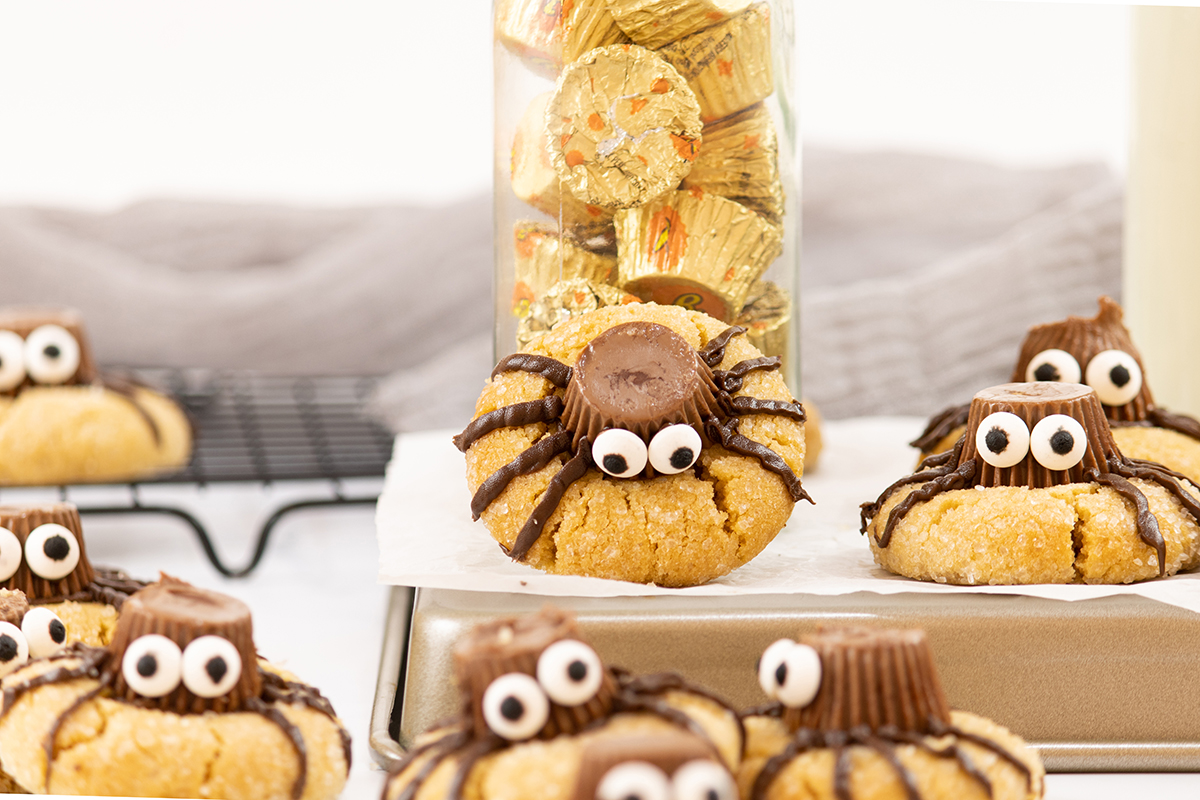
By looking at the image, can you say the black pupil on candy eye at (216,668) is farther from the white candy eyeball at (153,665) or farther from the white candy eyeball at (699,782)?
the white candy eyeball at (699,782)

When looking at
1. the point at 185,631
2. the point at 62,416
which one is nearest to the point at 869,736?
the point at 185,631

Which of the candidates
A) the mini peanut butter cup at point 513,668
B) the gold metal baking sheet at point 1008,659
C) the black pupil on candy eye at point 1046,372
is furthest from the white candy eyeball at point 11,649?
the black pupil on candy eye at point 1046,372

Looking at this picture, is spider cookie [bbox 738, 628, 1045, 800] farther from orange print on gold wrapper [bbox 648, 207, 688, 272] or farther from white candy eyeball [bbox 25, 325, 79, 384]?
white candy eyeball [bbox 25, 325, 79, 384]

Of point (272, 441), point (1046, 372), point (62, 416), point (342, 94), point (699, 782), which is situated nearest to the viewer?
point (699, 782)

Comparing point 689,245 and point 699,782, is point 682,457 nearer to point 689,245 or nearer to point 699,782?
point 689,245

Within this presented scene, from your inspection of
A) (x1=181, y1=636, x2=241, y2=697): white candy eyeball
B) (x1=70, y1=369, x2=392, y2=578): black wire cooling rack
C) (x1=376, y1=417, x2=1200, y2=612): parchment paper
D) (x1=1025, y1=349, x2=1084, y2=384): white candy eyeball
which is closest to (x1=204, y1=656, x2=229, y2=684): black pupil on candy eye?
(x1=181, y1=636, x2=241, y2=697): white candy eyeball

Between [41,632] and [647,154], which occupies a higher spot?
[647,154]

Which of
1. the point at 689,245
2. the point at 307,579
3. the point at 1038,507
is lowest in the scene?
the point at 307,579
